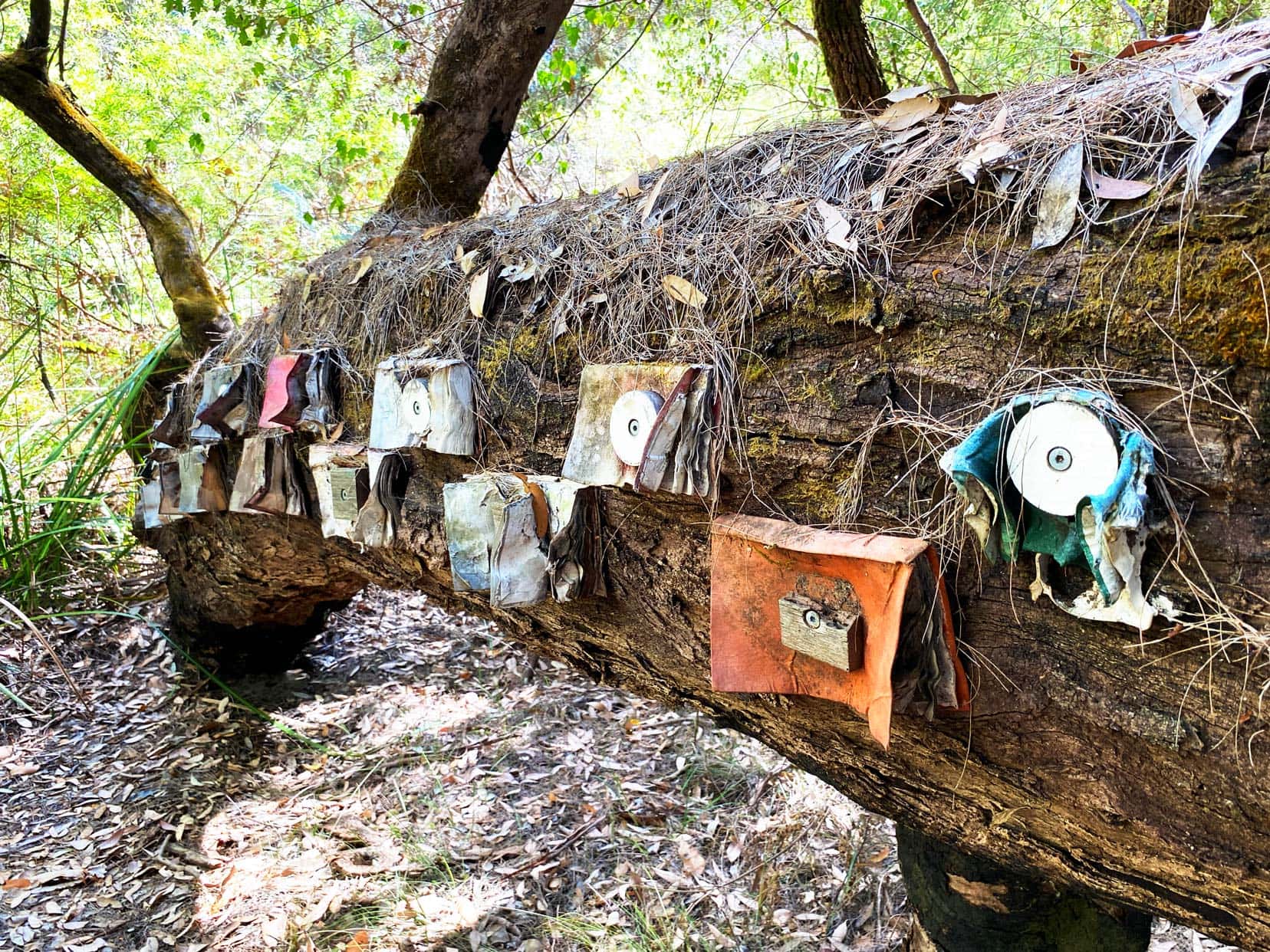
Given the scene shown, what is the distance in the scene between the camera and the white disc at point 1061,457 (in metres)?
0.78

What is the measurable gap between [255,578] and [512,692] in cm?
109

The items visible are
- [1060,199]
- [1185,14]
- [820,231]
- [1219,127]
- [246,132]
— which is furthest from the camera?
[246,132]

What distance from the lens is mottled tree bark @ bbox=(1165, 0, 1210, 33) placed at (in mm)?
2301

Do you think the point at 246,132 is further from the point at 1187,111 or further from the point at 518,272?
the point at 1187,111

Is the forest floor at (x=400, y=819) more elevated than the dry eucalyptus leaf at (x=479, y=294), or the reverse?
the dry eucalyptus leaf at (x=479, y=294)

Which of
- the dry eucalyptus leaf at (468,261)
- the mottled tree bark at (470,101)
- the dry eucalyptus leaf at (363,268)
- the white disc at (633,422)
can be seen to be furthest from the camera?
the mottled tree bark at (470,101)

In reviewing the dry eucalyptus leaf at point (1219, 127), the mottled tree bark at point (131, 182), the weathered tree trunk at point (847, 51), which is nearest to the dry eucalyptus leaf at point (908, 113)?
the dry eucalyptus leaf at point (1219, 127)

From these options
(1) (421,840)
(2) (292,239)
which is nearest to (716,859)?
(1) (421,840)

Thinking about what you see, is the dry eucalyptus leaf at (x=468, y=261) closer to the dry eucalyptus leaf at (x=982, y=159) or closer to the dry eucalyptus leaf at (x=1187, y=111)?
the dry eucalyptus leaf at (x=982, y=159)

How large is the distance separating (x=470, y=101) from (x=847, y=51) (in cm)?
135

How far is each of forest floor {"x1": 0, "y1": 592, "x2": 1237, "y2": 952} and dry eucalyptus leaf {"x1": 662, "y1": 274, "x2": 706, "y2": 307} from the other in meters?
1.64

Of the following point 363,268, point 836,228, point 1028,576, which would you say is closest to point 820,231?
point 836,228

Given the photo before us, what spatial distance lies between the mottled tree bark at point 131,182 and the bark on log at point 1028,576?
2.19m

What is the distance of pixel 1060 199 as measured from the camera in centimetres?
88
